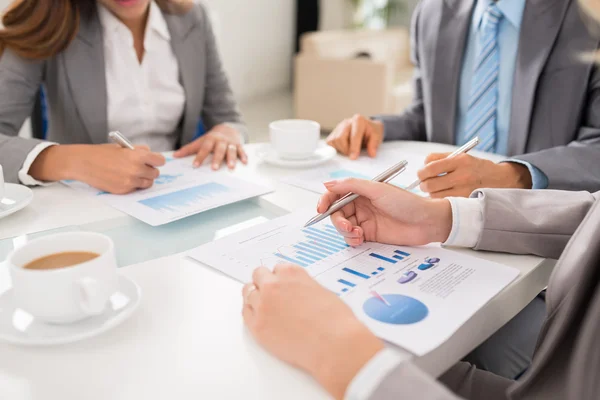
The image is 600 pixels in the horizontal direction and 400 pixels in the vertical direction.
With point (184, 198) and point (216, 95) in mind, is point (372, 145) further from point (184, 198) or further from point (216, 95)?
point (216, 95)

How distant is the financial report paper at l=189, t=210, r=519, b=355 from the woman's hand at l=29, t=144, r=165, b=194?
0.30m

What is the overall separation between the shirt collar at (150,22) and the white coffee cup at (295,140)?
0.57 m

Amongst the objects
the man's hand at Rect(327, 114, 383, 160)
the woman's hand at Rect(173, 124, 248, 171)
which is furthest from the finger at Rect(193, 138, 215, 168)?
the man's hand at Rect(327, 114, 383, 160)

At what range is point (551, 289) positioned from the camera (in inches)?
27.4

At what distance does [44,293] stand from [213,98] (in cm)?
127

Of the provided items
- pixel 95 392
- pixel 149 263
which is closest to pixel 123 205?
pixel 149 263

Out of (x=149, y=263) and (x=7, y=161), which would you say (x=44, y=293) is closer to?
(x=149, y=263)

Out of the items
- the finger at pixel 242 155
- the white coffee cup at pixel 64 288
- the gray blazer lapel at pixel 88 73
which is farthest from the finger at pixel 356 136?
the white coffee cup at pixel 64 288

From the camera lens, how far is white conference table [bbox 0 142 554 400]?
20.1 inches

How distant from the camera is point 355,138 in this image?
4.31 ft

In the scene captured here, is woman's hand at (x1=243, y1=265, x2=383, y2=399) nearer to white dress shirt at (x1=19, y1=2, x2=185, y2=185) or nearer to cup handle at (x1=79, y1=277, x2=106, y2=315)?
cup handle at (x1=79, y1=277, x2=106, y2=315)

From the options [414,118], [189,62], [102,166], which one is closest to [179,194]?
[102,166]

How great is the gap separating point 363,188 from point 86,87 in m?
0.94

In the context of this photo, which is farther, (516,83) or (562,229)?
(516,83)
